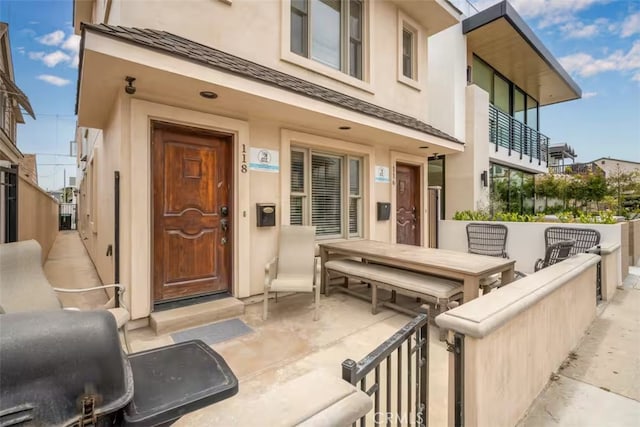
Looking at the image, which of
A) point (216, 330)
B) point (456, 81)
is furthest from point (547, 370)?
point (456, 81)

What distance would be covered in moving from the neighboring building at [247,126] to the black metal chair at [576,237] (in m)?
2.46

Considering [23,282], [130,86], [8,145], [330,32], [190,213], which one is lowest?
[23,282]

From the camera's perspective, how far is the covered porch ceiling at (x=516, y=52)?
300 inches

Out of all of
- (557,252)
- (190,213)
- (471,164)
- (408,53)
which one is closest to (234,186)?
(190,213)

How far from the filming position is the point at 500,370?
178cm

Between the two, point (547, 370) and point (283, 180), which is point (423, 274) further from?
point (283, 180)

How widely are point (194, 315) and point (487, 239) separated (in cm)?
608

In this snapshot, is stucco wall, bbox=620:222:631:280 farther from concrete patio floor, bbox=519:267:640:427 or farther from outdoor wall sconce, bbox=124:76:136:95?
outdoor wall sconce, bbox=124:76:136:95

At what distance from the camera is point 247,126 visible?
166 inches

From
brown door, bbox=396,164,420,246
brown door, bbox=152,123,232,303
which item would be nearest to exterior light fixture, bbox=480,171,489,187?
brown door, bbox=396,164,420,246

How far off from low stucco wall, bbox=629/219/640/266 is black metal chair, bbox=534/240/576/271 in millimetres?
3252

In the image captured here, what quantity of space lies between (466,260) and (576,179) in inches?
399

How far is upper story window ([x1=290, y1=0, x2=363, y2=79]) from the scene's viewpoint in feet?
16.2

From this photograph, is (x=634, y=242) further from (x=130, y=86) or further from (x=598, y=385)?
(x=130, y=86)
